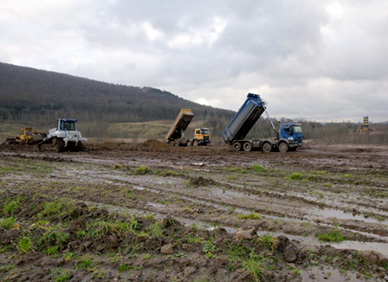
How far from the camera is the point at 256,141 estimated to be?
78.7 feet

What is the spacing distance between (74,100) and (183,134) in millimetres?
110151

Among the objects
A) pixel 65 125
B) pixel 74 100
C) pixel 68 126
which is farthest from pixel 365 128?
pixel 74 100

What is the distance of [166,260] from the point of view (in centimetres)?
386

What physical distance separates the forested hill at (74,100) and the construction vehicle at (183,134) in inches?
2219

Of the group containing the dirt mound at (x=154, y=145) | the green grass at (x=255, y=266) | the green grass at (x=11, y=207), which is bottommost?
the green grass at (x=11, y=207)

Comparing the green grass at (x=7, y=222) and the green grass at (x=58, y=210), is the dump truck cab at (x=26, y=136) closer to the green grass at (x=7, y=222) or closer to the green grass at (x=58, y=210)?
the green grass at (x=58, y=210)

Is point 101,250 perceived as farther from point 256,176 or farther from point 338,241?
point 256,176

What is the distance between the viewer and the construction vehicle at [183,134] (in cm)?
2914

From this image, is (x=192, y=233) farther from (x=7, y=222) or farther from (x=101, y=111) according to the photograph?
(x=101, y=111)

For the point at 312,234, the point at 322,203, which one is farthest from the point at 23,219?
the point at 322,203

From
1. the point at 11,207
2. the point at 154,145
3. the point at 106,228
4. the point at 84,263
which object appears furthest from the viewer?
the point at 154,145

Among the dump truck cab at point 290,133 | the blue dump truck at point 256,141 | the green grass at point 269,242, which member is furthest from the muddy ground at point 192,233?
the dump truck cab at point 290,133

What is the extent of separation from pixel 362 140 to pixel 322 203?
43447 millimetres

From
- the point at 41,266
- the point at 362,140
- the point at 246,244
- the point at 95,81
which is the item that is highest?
the point at 95,81
